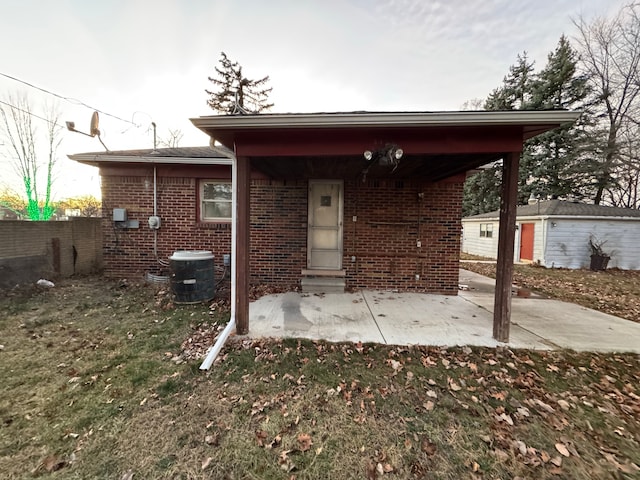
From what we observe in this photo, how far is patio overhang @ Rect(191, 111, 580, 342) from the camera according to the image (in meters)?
3.03

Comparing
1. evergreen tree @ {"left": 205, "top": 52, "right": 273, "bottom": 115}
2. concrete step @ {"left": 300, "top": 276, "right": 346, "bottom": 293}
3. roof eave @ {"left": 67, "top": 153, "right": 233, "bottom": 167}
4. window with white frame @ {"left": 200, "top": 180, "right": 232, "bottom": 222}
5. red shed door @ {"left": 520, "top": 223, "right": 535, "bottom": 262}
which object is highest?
evergreen tree @ {"left": 205, "top": 52, "right": 273, "bottom": 115}

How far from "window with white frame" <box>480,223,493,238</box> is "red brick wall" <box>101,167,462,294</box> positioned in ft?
36.6

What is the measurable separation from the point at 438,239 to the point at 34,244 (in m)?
8.64

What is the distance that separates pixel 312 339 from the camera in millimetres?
3480

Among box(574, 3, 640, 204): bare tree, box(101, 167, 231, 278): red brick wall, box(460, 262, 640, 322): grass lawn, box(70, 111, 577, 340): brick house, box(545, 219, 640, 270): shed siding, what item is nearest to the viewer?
box(460, 262, 640, 322): grass lawn

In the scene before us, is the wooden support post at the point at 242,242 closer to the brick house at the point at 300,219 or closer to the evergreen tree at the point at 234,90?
the brick house at the point at 300,219

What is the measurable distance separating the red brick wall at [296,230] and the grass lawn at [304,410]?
270 centimetres

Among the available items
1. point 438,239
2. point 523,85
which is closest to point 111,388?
point 438,239

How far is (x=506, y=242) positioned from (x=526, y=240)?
12.3 metres

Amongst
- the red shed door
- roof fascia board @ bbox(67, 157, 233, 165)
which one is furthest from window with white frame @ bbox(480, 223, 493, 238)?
roof fascia board @ bbox(67, 157, 233, 165)

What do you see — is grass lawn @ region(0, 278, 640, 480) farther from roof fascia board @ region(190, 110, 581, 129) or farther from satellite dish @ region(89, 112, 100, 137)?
satellite dish @ region(89, 112, 100, 137)

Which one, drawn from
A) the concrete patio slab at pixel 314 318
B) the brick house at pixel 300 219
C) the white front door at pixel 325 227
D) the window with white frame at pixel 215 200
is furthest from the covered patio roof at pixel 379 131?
the window with white frame at pixel 215 200

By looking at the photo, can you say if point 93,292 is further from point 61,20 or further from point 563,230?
point 563,230

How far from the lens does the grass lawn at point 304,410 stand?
5.92 ft
